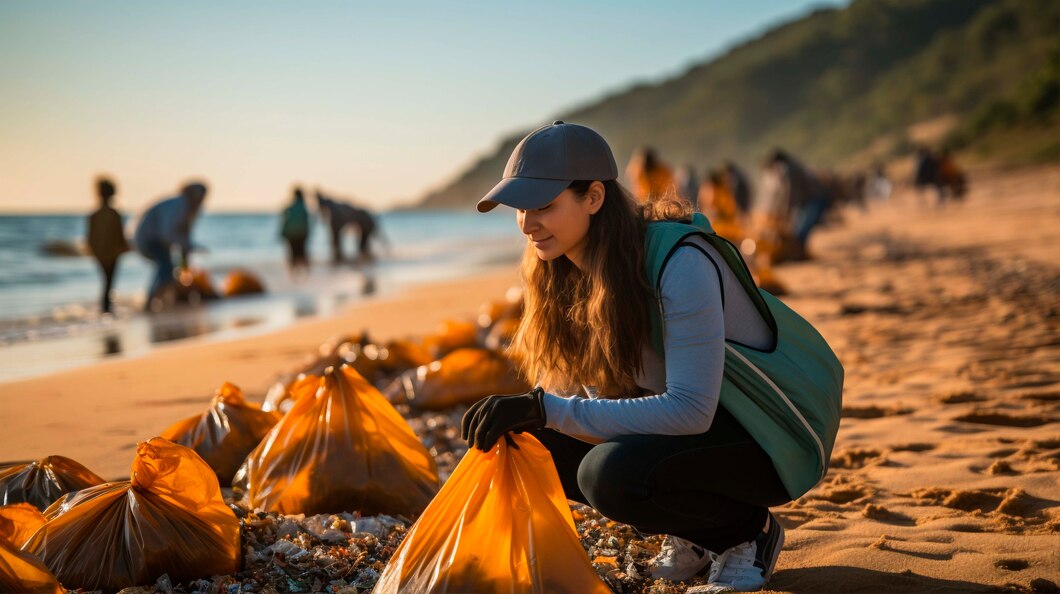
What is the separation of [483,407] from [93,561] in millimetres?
1047

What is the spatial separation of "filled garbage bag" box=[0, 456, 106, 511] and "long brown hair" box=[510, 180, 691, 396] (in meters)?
1.40

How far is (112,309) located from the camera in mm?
10305

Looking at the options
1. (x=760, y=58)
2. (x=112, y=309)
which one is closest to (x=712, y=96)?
(x=760, y=58)

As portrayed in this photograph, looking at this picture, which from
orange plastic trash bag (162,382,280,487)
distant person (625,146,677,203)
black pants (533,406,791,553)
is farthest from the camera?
distant person (625,146,677,203)

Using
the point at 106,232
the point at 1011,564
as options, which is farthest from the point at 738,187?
the point at 1011,564

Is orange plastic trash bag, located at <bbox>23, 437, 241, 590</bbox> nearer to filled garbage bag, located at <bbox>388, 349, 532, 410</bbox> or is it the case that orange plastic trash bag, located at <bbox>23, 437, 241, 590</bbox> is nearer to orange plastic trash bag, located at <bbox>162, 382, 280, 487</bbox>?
orange plastic trash bag, located at <bbox>162, 382, 280, 487</bbox>

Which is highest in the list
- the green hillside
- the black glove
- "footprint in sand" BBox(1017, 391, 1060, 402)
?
the green hillside

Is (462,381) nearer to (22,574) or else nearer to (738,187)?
(22,574)

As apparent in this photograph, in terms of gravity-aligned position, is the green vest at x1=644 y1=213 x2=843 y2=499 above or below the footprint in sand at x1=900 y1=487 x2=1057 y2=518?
above

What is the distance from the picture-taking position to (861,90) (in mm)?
95312

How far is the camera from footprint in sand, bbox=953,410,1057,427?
366 cm

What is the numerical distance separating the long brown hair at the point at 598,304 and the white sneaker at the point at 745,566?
0.50 m

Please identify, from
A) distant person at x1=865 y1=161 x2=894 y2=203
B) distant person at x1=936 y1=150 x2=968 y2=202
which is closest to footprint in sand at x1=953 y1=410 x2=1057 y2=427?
distant person at x1=936 y1=150 x2=968 y2=202

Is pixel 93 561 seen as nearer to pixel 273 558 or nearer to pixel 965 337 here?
pixel 273 558
